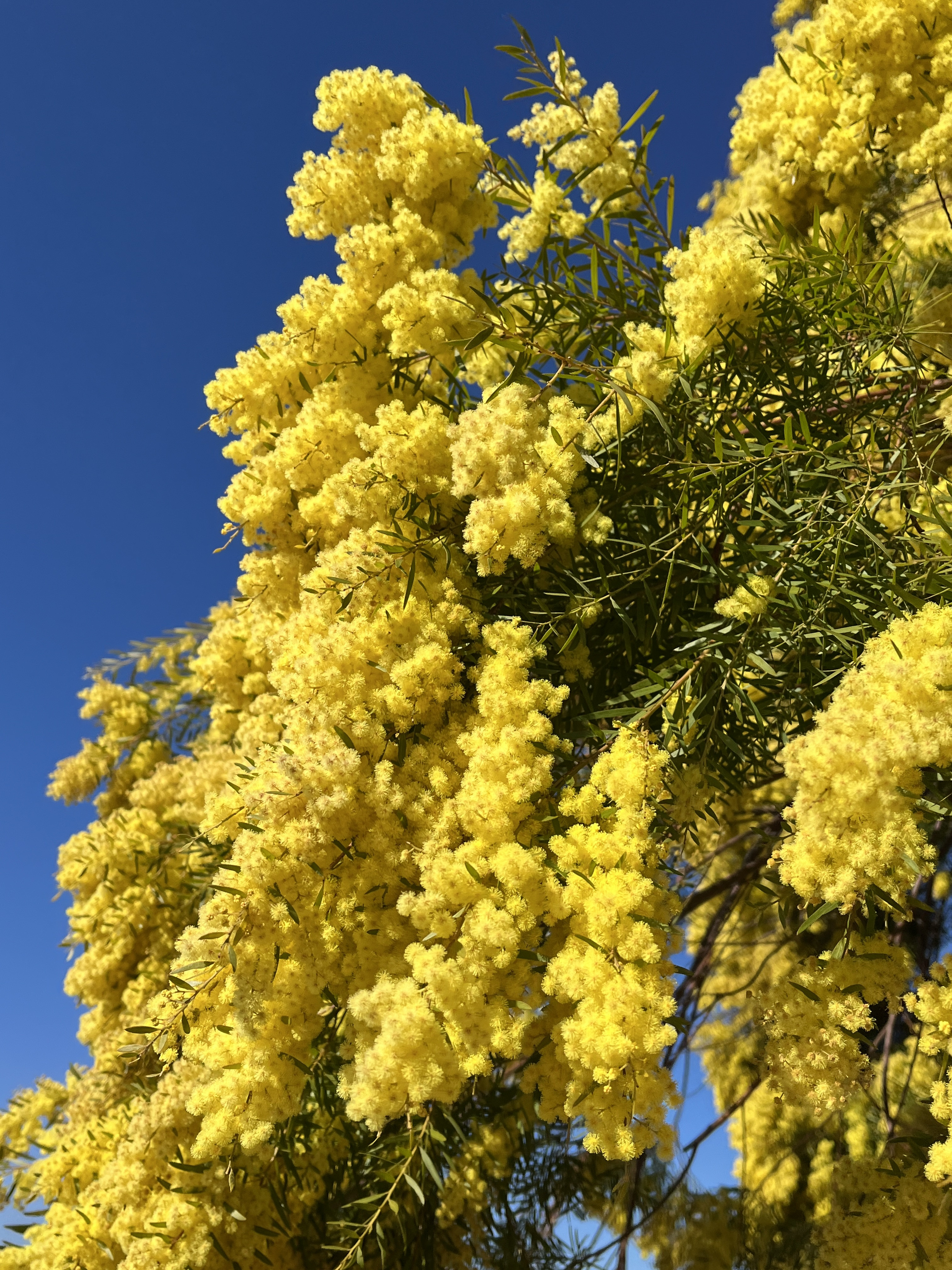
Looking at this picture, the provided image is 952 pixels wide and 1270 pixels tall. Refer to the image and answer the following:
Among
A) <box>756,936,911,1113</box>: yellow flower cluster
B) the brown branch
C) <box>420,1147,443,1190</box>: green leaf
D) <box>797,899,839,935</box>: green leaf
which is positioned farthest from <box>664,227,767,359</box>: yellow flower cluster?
<box>420,1147,443,1190</box>: green leaf

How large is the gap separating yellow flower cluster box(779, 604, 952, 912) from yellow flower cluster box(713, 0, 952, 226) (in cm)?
195

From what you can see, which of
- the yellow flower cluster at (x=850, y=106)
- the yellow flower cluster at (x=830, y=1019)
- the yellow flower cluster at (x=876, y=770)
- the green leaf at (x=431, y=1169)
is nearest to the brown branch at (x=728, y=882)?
the yellow flower cluster at (x=830, y=1019)

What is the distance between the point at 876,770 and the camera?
50.7 inches

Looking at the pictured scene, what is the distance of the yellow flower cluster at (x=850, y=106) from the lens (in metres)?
2.55

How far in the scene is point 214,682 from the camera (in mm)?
2719

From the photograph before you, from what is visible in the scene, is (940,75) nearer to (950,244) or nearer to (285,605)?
(950,244)

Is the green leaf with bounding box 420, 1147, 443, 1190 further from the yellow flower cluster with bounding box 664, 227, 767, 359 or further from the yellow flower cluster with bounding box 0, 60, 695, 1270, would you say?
the yellow flower cluster with bounding box 664, 227, 767, 359

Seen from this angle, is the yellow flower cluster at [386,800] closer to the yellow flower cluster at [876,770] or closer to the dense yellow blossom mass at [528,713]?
the dense yellow blossom mass at [528,713]

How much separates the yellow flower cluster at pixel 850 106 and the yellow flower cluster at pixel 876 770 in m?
1.95

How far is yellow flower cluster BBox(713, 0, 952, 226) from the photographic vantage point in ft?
8.38

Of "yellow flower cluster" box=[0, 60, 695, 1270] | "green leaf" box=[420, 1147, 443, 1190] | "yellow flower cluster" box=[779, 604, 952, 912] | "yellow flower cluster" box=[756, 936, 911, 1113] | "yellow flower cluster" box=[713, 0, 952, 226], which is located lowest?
"yellow flower cluster" box=[756, 936, 911, 1113]

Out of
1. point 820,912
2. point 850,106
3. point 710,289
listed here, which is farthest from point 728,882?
point 850,106

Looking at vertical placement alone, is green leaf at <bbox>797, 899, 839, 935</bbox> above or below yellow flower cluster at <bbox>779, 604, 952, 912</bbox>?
below

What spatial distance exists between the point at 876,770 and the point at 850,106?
243 centimetres
